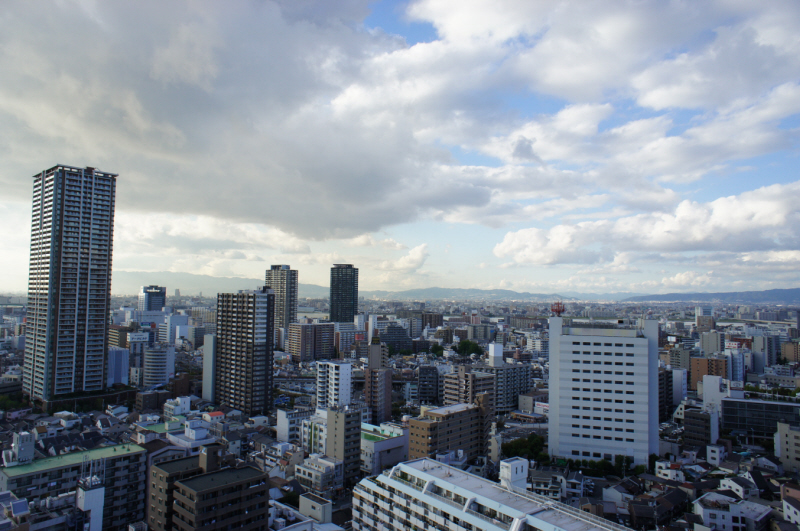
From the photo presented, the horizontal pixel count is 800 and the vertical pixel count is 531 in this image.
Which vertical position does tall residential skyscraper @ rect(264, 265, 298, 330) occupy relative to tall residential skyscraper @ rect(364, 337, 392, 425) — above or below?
above

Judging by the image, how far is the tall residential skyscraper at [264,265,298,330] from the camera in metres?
62.9

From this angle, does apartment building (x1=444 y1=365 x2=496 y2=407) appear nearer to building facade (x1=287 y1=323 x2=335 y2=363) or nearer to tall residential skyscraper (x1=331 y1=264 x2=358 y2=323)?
building facade (x1=287 y1=323 x2=335 y2=363)

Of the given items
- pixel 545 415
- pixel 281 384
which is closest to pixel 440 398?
pixel 545 415

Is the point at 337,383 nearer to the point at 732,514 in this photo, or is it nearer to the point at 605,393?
the point at 605,393

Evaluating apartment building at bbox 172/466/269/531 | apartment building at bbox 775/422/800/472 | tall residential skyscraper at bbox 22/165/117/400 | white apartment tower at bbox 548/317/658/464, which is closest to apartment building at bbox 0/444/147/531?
apartment building at bbox 172/466/269/531

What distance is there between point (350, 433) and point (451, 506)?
26.1 feet

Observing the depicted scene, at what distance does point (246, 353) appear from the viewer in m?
23.1

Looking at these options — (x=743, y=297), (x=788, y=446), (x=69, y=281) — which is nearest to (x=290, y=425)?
(x=69, y=281)

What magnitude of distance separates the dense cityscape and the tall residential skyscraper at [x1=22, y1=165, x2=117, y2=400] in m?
0.08

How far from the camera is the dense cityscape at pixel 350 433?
9.88 meters

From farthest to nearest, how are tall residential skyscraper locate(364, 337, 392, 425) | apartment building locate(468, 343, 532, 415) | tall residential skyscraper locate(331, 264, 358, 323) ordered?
tall residential skyscraper locate(331, 264, 358, 323) < apartment building locate(468, 343, 532, 415) < tall residential skyscraper locate(364, 337, 392, 425)

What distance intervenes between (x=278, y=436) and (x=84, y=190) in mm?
15747

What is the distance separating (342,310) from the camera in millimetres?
67438

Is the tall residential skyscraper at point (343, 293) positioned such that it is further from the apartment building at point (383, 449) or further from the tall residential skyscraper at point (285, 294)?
the apartment building at point (383, 449)
